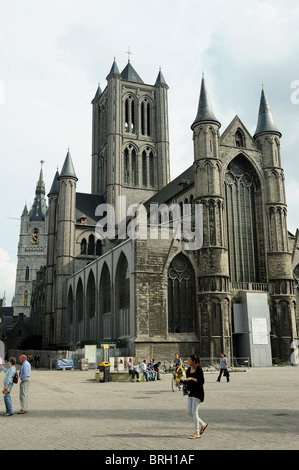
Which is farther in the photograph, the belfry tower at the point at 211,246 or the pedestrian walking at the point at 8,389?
the belfry tower at the point at 211,246

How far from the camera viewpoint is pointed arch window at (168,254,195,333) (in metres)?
36.0

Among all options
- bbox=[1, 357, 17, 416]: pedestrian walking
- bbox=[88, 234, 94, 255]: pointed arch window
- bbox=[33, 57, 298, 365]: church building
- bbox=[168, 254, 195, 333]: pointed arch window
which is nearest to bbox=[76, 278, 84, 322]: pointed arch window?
bbox=[33, 57, 298, 365]: church building

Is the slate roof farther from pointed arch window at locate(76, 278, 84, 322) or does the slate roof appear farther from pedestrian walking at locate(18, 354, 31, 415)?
pedestrian walking at locate(18, 354, 31, 415)

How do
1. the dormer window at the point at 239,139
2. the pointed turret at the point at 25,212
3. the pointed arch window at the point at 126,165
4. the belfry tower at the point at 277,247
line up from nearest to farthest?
the belfry tower at the point at 277,247 → the dormer window at the point at 239,139 → the pointed arch window at the point at 126,165 → the pointed turret at the point at 25,212

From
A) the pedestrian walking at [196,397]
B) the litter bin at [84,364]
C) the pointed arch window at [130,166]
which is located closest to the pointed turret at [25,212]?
the pointed arch window at [130,166]

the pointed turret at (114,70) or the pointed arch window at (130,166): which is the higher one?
the pointed turret at (114,70)

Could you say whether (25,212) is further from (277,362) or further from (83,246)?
(277,362)

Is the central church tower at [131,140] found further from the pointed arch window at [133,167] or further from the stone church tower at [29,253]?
the stone church tower at [29,253]

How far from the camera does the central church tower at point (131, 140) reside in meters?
61.9

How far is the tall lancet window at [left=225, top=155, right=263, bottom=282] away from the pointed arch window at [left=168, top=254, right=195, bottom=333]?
12.7ft

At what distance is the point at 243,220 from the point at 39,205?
96.3 meters

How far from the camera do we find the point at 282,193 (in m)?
40.7

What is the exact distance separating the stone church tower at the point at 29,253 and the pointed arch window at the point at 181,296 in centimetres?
8471
